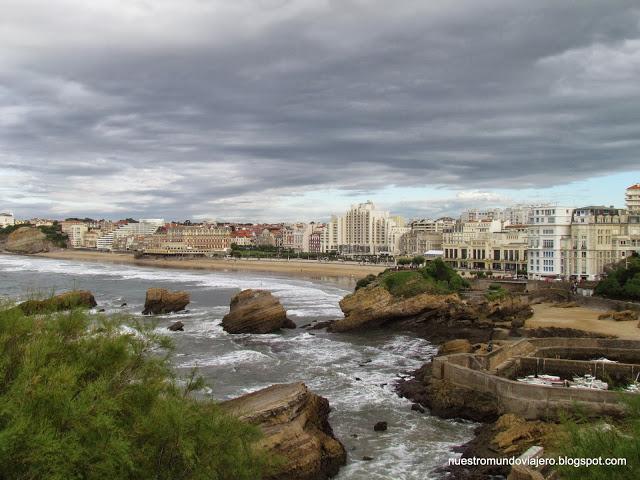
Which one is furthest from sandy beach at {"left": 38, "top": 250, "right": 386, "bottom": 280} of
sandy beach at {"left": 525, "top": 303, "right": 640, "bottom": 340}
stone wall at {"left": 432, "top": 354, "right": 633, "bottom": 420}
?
stone wall at {"left": 432, "top": 354, "right": 633, "bottom": 420}

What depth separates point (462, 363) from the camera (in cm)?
2750

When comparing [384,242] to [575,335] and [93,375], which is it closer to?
[575,335]

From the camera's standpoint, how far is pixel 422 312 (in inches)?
1928

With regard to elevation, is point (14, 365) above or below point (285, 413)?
above

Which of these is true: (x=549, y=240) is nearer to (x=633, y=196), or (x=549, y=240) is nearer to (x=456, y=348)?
(x=633, y=196)

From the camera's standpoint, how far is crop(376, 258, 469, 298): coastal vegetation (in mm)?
50344

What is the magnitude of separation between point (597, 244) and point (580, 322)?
27.0 meters

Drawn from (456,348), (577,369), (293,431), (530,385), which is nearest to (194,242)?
(456,348)

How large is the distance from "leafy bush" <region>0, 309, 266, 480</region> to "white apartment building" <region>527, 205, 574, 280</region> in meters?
63.1

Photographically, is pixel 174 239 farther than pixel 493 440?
Yes

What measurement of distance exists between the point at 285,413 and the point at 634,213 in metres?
65.7

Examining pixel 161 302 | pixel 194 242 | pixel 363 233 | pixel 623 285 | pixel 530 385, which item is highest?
pixel 363 233

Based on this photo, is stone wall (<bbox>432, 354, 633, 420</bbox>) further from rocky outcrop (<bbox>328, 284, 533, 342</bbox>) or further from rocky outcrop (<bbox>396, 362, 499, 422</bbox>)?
rocky outcrop (<bbox>328, 284, 533, 342</bbox>)

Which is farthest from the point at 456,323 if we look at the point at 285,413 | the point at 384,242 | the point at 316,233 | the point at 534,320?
the point at 316,233
